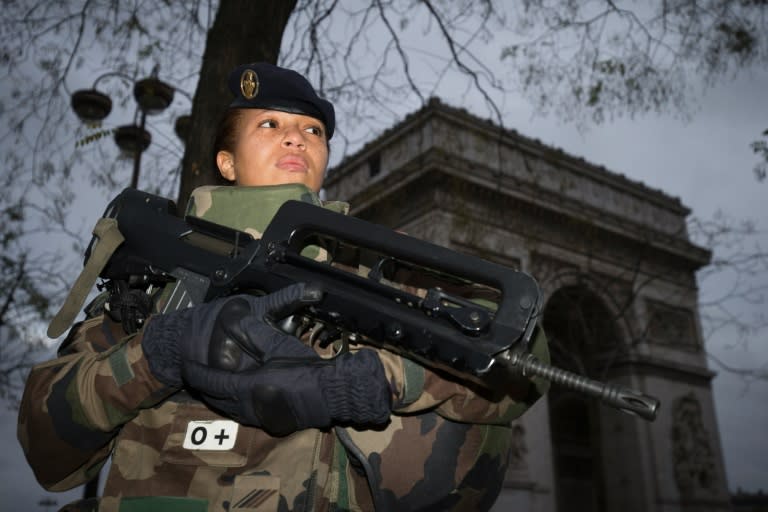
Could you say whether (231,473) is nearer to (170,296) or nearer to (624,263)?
(170,296)

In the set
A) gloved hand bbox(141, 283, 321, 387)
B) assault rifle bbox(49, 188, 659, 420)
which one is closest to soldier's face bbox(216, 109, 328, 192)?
assault rifle bbox(49, 188, 659, 420)

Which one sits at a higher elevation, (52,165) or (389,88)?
(389,88)

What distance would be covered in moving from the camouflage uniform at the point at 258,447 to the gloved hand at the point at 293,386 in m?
0.18

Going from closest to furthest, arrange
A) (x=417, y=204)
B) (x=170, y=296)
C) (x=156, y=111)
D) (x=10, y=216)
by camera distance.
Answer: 1. (x=170, y=296)
2. (x=156, y=111)
3. (x=10, y=216)
4. (x=417, y=204)

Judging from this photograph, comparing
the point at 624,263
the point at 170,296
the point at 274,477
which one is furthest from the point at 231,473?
the point at 624,263

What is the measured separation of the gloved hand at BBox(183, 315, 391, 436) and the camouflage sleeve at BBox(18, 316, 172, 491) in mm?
324

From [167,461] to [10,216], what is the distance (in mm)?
8227

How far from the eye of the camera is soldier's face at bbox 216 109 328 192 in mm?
2316

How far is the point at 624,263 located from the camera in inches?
728

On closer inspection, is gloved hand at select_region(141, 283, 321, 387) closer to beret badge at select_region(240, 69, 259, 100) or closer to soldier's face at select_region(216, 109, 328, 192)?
soldier's face at select_region(216, 109, 328, 192)

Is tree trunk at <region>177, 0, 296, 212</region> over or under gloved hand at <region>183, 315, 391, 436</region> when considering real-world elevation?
over

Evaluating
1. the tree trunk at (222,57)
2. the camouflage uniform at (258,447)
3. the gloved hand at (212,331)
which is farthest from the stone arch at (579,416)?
the gloved hand at (212,331)

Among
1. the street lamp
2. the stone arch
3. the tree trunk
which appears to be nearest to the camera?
the tree trunk

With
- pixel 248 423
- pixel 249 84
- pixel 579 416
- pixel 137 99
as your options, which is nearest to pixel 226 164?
pixel 249 84
